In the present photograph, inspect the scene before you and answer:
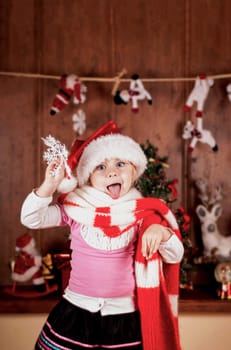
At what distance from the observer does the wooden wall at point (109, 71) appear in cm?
226

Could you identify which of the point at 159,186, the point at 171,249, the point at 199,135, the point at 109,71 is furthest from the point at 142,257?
the point at 109,71

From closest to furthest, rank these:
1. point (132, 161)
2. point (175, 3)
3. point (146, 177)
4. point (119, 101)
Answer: point (132, 161)
point (146, 177)
point (119, 101)
point (175, 3)

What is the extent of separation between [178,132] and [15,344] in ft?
3.78

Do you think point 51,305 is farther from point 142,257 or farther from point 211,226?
point 142,257

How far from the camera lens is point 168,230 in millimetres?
1232

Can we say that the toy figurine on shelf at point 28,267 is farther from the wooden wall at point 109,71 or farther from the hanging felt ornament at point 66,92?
the hanging felt ornament at point 66,92

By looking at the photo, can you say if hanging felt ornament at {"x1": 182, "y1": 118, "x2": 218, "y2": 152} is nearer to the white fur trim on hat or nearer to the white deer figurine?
the white deer figurine

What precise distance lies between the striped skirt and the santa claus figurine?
32.0 inches

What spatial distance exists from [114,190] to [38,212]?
0.66 ft

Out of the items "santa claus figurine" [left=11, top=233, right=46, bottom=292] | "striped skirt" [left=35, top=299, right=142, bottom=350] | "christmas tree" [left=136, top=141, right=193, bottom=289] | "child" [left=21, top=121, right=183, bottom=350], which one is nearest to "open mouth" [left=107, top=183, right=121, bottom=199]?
"child" [left=21, top=121, right=183, bottom=350]

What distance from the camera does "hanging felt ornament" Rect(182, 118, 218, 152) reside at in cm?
216

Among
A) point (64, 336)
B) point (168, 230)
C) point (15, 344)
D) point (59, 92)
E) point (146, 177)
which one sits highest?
point (59, 92)

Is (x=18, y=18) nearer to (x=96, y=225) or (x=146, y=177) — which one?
(x=146, y=177)

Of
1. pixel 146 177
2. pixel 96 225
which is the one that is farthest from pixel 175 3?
pixel 96 225
